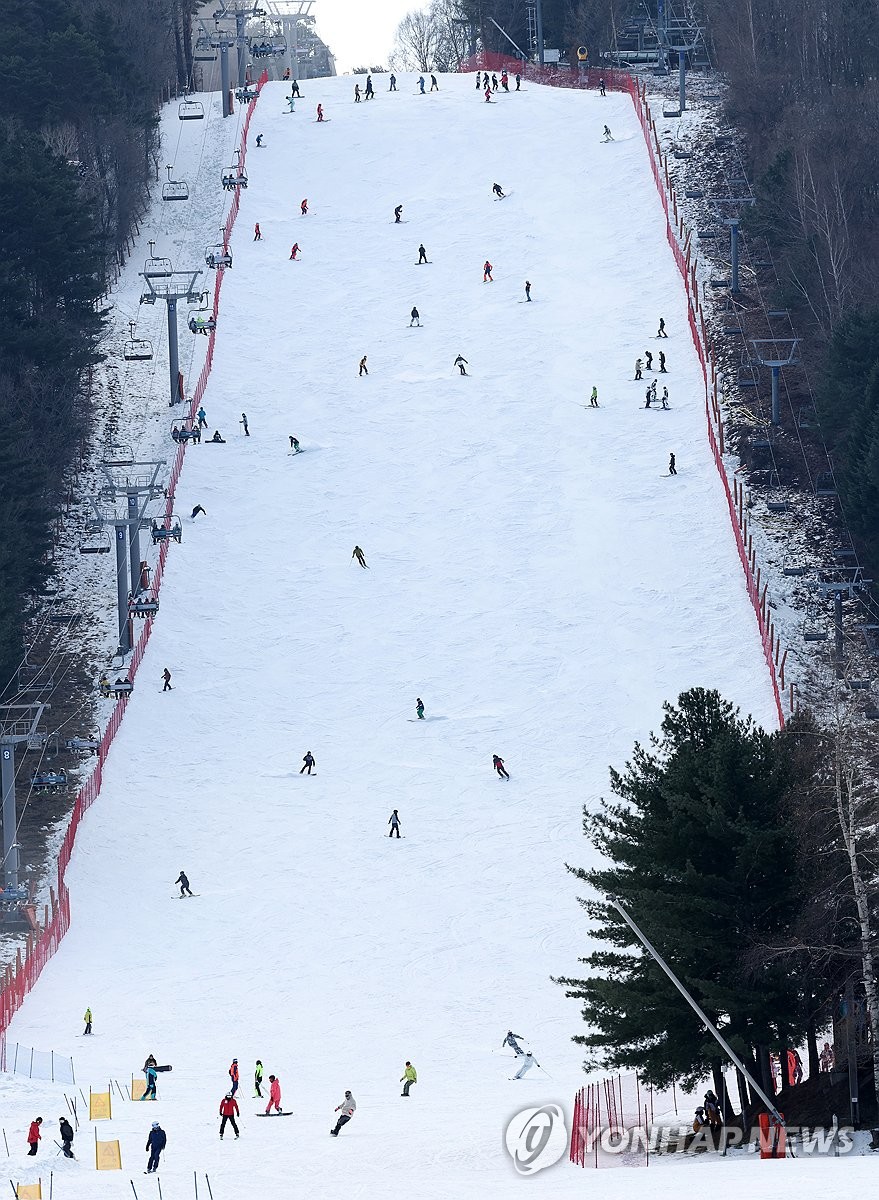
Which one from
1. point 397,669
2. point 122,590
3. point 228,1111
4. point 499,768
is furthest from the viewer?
point 122,590

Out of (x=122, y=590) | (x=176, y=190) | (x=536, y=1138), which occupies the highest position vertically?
(x=176, y=190)

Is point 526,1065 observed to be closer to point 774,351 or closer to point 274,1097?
point 274,1097

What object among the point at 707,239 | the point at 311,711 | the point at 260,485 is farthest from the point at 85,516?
the point at 707,239

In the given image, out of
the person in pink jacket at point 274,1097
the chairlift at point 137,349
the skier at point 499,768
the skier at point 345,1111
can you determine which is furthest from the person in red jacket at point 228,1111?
the chairlift at point 137,349

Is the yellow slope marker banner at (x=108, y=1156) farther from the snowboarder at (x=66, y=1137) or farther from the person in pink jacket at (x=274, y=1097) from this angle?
the person in pink jacket at (x=274, y=1097)

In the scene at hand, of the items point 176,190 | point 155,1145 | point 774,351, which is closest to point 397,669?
point 774,351
